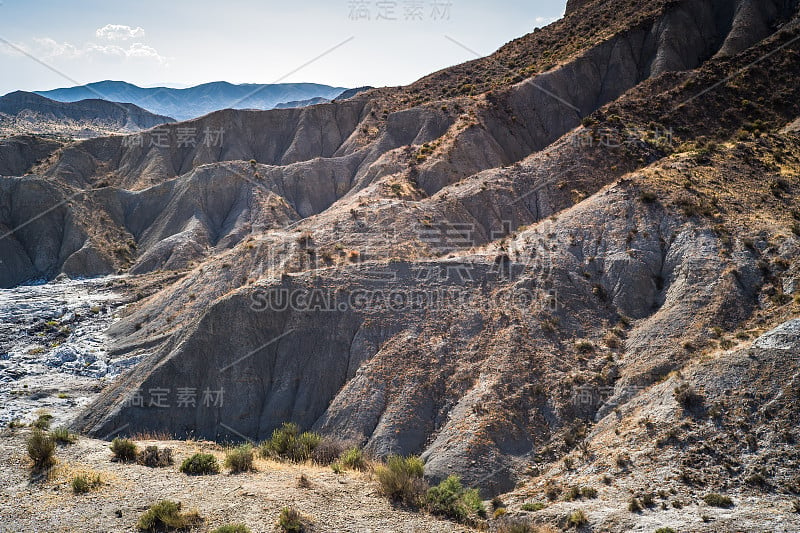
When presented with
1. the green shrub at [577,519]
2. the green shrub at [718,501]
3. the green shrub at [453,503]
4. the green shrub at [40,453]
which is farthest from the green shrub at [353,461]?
the green shrub at [718,501]

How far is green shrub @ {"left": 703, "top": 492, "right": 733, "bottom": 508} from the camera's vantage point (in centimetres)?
1455

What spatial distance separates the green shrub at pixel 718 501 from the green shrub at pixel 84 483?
17516 millimetres

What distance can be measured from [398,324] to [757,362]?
1451cm

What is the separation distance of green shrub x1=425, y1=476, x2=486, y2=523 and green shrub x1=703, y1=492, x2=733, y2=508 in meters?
6.44

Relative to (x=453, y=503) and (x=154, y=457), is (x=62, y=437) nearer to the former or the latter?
(x=154, y=457)

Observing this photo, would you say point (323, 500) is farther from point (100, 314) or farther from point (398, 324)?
point (100, 314)

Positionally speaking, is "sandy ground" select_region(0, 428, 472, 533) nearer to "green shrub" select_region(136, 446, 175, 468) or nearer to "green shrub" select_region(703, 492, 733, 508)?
"green shrub" select_region(136, 446, 175, 468)

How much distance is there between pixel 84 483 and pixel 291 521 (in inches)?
253

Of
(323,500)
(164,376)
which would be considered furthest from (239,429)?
A: (323,500)

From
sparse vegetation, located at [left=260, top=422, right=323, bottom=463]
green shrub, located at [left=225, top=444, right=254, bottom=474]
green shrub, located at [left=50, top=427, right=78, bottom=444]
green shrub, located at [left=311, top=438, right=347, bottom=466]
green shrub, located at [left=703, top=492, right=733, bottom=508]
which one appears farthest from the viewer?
green shrub, located at [left=311, top=438, right=347, bottom=466]

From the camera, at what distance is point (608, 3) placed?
188 feet

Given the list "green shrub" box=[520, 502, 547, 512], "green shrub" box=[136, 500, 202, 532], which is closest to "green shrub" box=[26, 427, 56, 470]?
"green shrub" box=[136, 500, 202, 532]

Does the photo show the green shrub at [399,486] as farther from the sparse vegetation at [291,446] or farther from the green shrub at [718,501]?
the green shrub at [718,501]

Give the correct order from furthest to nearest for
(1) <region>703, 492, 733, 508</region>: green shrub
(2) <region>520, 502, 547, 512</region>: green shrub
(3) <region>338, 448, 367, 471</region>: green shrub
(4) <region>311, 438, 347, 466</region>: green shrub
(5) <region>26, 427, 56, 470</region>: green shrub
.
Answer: (4) <region>311, 438, 347, 466</region>: green shrub < (3) <region>338, 448, 367, 471</region>: green shrub < (2) <region>520, 502, 547, 512</region>: green shrub < (5) <region>26, 427, 56, 470</region>: green shrub < (1) <region>703, 492, 733, 508</region>: green shrub
